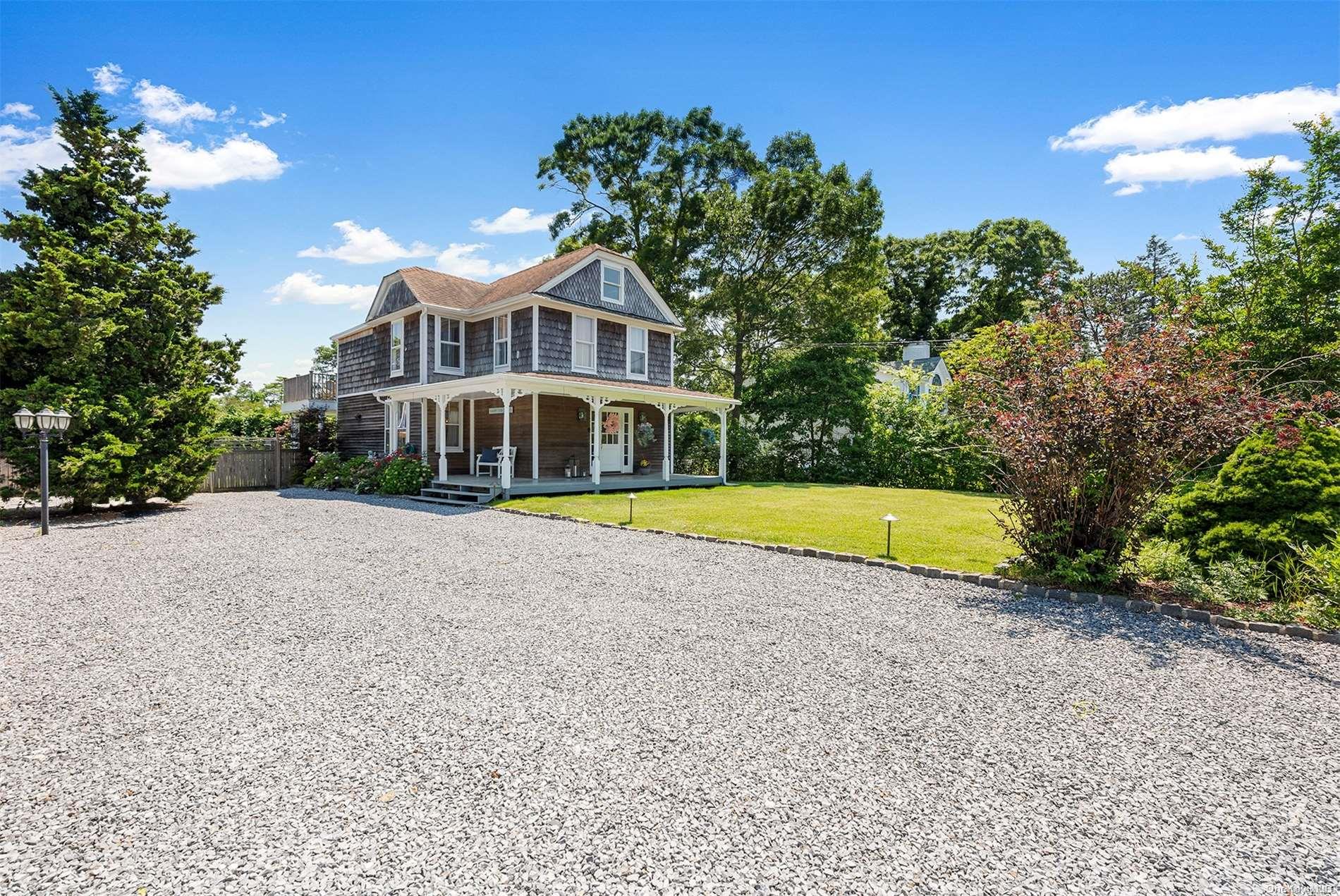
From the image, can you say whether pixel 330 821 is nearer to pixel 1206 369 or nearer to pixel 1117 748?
pixel 1117 748

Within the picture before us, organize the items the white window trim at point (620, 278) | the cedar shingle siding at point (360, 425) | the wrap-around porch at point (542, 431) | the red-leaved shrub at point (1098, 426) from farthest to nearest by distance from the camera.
A: 1. the cedar shingle siding at point (360, 425)
2. the white window trim at point (620, 278)
3. the wrap-around porch at point (542, 431)
4. the red-leaved shrub at point (1098, 426)

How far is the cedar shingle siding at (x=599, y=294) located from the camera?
1834cm

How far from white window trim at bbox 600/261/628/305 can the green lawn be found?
6688 mm

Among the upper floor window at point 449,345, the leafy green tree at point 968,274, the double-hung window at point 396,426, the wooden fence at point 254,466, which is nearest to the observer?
the wooden fence at point 254,466

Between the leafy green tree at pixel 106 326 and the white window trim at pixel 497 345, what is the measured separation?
22.7 ft

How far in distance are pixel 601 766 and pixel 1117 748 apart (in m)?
2.92

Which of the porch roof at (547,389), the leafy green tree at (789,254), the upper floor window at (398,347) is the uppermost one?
the leafy green tree at (789,254)

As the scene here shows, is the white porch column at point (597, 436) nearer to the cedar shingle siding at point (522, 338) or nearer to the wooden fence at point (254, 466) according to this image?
the cedar shingle siding at point (522, 338)

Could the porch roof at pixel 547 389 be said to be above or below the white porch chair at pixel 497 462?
above

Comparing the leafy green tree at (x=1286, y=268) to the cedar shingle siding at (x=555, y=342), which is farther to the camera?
the cedar shingle siding at (x=555, y=342)

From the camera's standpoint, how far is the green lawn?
346 inches

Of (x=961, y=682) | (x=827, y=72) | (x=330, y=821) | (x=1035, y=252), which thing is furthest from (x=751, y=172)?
(x=330, y=821)

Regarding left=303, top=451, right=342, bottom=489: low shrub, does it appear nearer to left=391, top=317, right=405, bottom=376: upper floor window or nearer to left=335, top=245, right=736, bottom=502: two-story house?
left=335, top=245, right=736, bottom=502: two-story house

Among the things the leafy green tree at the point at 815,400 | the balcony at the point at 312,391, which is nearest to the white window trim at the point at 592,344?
the leafy green tree at the point at 815,400
